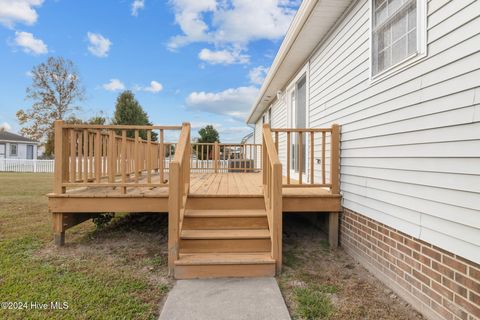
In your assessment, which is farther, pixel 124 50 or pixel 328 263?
pixel 124 50

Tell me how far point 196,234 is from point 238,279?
2.25 feet

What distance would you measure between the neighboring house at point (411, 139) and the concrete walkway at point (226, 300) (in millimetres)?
1118

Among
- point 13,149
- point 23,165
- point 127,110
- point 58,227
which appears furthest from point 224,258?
point 13,149

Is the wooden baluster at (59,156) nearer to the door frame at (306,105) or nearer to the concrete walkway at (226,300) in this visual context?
the concrete walkway at (226,300)

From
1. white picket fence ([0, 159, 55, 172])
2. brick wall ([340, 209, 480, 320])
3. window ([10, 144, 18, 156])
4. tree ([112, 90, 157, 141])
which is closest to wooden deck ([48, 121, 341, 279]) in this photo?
brick wall ([340, 209, 480, 320])

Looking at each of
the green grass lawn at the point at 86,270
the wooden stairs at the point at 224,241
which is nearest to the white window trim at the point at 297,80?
the wooden stairs at the point at 224,241

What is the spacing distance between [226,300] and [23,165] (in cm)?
2181

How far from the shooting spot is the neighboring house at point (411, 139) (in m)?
1.84

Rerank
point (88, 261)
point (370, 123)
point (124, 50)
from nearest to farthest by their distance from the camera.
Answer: point (370, 123) < point (88, 261) < point (124, 50)

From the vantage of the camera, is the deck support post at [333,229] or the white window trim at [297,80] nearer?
the deck support post at [333,229]

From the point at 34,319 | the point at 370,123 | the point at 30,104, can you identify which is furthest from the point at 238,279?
the point at 30,104

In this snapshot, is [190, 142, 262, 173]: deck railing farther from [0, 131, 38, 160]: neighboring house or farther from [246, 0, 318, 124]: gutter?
[0, 131, 38, 160]: neighboring house

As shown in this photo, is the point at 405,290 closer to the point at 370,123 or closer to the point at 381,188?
the point at 381,188

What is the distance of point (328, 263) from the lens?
3303 mm
